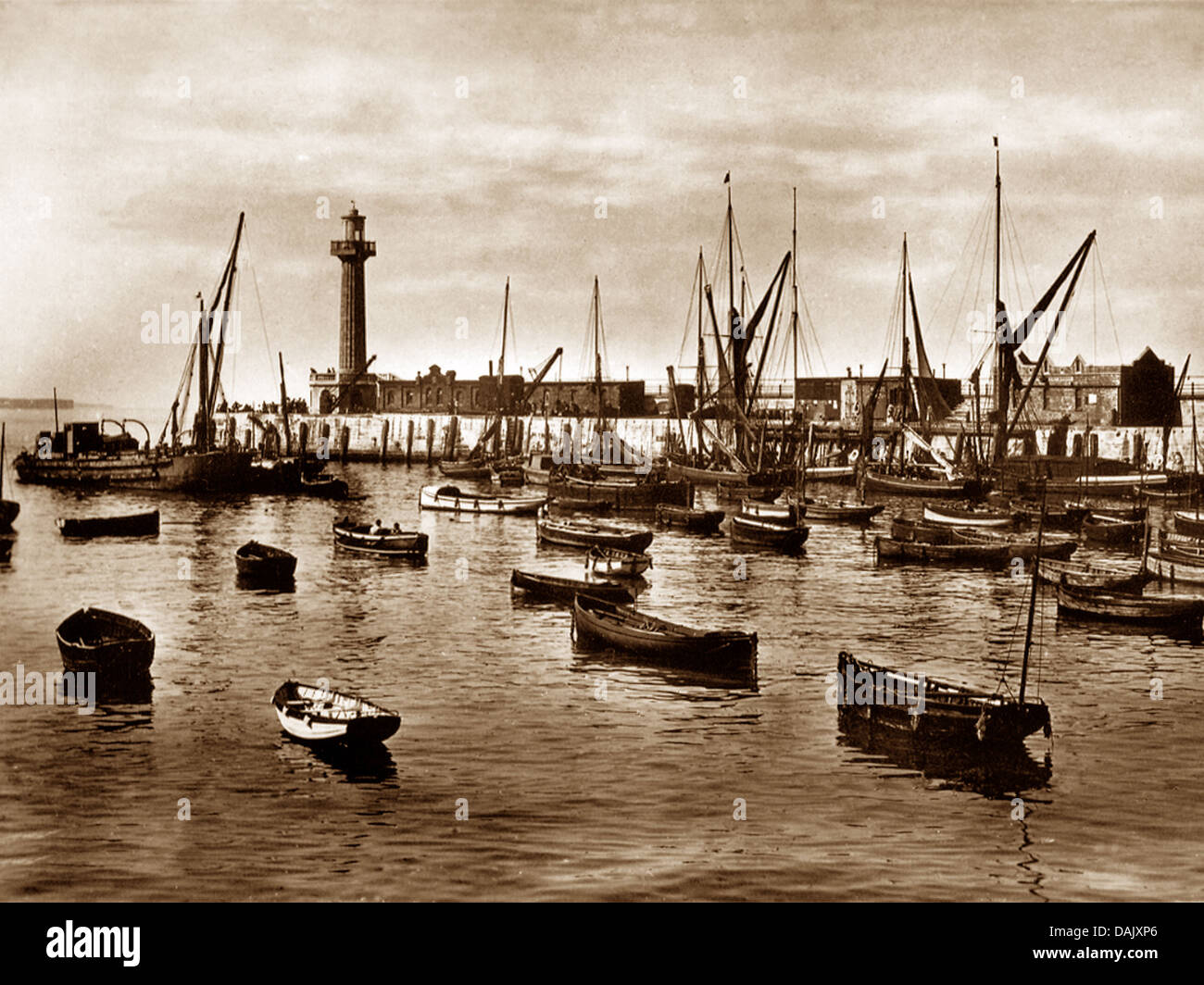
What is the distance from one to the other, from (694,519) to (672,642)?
129 ft

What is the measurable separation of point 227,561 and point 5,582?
33.5 feet

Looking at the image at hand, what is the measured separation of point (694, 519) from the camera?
7531 cm

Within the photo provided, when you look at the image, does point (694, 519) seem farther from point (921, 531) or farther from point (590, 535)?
point (921, 531)

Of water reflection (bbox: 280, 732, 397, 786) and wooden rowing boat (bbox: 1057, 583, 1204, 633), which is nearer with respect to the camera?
water reflection (bbox: 280, 732, 397, 786)

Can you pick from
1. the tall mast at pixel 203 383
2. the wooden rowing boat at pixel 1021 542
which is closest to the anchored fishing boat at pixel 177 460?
the tall mast at pixel 203 383

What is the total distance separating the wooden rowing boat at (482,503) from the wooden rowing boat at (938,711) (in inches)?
2201

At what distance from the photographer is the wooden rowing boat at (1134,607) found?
42.9 meters

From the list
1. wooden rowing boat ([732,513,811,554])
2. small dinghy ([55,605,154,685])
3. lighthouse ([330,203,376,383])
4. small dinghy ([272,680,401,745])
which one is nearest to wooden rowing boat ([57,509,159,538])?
wooden rowing boat ([732,513,811,554])

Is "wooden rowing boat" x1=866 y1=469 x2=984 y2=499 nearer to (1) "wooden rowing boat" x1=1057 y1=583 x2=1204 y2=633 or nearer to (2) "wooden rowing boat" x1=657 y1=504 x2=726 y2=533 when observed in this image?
(2) "wooden rowing boat" x1=657 y1=504 x2=726 y2=533

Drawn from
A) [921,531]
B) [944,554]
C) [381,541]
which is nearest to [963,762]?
[944,554]

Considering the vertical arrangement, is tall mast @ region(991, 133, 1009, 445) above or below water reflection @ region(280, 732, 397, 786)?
above

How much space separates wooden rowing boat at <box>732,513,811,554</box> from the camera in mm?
65625

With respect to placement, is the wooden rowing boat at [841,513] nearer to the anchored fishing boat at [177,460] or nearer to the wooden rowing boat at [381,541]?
the wooden rowing boat at [381,541]

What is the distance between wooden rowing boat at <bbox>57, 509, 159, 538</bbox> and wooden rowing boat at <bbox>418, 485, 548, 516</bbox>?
811 inches
